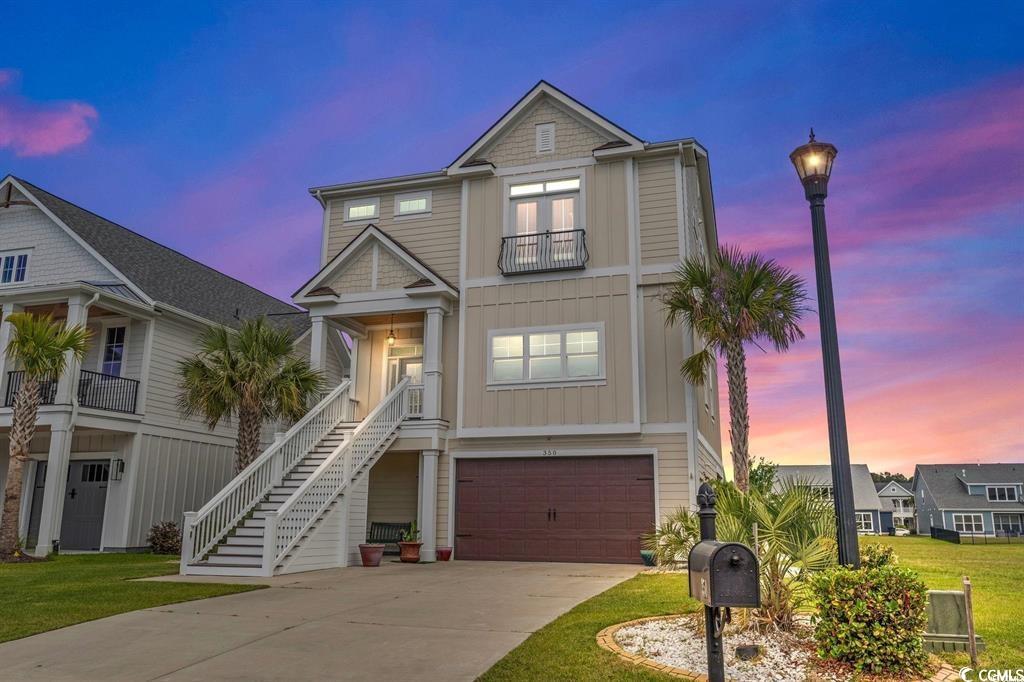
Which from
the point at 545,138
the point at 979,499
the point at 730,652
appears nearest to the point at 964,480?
the point at 979,499

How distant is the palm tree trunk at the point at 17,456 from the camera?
15.9m

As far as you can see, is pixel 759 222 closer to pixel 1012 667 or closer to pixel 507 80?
pixel 507 80

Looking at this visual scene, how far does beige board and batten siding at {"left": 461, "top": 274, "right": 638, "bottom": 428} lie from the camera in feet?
54.2

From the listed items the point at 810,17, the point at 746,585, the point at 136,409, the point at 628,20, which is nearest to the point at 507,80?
the point at 628,20

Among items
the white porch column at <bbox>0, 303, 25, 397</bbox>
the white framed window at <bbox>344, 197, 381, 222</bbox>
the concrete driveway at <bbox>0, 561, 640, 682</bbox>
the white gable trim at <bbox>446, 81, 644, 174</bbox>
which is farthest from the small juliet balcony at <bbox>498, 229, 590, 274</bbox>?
the white porch column at <bbox>0, 303, 25, 397</bbox>

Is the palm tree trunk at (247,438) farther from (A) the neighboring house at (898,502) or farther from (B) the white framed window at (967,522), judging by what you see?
(A) the neighboring house at (898,502)

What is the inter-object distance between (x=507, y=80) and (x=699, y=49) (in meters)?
11.7

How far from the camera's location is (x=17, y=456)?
16344 mm

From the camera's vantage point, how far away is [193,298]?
23078mm

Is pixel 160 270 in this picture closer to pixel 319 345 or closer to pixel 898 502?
pixel 319 345

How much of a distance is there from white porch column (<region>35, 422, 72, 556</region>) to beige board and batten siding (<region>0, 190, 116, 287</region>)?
4827 millimetres

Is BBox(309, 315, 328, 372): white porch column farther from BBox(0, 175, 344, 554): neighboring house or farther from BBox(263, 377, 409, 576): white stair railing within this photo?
BBox(0, 175, 344, 554): neighboring house

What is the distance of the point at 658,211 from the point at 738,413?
18.2 ft

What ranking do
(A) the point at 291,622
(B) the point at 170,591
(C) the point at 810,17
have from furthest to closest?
1. (C) the point at 810,17
2. (B) the point at 170,591
3. (A) the point at 291,622
